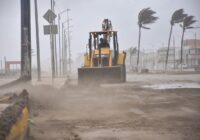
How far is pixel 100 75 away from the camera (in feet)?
85.8

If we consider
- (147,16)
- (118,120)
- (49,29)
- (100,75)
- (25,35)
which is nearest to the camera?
(118,120)

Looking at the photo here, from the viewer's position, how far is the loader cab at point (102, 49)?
28234 mm

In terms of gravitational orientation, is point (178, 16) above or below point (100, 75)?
above

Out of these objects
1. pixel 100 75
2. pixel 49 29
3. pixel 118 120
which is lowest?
pixel 118 120

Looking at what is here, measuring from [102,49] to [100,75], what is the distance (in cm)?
296

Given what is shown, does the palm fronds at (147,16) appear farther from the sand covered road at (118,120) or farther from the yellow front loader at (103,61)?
the sand covered road at (118,120)

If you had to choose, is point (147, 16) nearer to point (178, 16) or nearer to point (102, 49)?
point (178, 16)

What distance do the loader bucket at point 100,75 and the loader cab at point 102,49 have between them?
71.6 inches

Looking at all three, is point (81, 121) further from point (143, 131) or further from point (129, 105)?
point (129, 105)

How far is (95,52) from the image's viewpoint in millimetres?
28688

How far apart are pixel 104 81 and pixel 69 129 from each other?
15.9 metres

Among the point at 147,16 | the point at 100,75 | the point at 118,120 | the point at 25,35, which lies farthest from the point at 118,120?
the point at 147,16

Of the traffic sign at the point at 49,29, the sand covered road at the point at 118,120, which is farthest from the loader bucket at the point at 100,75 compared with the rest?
the sand covered road at the point at 118,120

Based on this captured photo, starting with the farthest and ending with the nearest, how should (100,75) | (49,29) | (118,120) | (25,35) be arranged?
(49,29) < (100,75) < (25,35) < (118,120)
